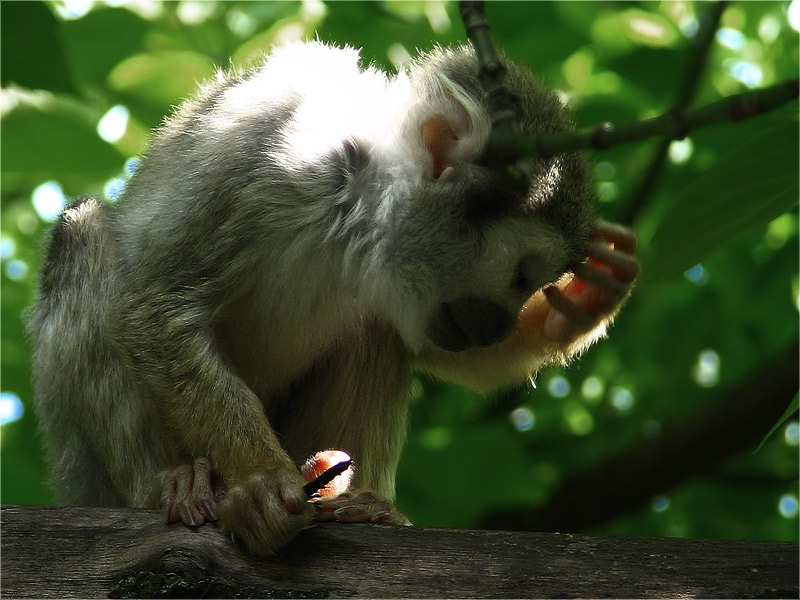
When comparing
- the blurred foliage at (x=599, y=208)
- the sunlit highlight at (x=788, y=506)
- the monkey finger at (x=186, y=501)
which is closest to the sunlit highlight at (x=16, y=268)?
the blurred foliage at (x=599, y=208)

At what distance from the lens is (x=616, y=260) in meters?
5.11

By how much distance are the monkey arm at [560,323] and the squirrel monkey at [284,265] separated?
0.02m

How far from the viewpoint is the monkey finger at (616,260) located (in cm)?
509

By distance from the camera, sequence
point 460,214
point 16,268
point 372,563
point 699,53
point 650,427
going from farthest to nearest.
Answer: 1. point 16,268
2. point 650,427
3. point 699,53
4. point 460,214
5. point 372,563

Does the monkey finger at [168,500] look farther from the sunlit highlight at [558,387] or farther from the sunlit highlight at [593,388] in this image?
the sunlit highlight at [593,388]

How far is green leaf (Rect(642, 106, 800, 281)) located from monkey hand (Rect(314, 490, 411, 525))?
1946 millimetres

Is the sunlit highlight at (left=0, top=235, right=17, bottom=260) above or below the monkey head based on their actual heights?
above

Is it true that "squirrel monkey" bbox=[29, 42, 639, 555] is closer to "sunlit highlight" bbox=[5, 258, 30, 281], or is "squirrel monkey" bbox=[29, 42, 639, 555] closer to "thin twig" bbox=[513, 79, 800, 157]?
"thin twig" bbox=[513, 79, 800, 157]

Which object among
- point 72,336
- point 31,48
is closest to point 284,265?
point 72,336

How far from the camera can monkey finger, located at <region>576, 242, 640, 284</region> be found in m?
5.09

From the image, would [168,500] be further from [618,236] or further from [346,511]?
[618,236]

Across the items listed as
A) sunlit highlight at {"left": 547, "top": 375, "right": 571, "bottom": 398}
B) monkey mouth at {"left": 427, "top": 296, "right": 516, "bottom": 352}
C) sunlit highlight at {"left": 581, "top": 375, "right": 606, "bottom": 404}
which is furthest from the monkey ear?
sunlit highlight at {"left": 581, "top": 375, "right": 606, "bottom": 404}

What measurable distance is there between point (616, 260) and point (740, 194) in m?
2.23

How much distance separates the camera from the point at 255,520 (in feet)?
12.7
